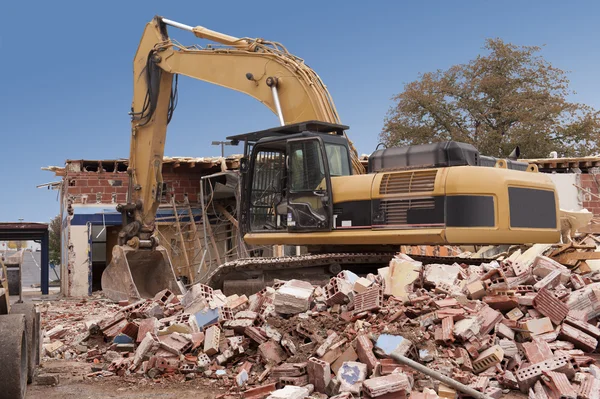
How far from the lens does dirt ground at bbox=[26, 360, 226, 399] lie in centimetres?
723

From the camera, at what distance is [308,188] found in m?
10.6

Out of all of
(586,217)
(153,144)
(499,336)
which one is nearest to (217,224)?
(153,144)

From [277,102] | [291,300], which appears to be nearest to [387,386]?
[291,300]

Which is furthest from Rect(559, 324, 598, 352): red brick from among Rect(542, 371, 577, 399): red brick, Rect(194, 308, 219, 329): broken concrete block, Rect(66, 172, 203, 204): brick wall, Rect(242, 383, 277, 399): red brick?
Rect(66, 172, 203, 204): brick wall

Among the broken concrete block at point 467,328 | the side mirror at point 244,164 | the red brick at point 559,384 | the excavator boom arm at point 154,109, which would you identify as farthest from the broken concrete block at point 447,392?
the excavator boom arm at point 154,109

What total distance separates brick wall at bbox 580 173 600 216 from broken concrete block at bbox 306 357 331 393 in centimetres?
1887

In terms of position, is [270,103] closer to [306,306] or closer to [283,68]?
[283,68]

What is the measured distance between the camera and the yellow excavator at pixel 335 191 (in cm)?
974

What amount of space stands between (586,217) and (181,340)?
8394 mm

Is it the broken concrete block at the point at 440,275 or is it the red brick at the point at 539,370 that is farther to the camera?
the broken concrete block at the point at 440,275

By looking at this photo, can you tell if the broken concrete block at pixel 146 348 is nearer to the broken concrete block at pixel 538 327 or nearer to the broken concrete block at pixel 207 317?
the broken concrete block at pixel 207 317

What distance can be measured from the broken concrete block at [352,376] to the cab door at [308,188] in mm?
3860

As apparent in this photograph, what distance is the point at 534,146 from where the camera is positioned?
3356 centimetres

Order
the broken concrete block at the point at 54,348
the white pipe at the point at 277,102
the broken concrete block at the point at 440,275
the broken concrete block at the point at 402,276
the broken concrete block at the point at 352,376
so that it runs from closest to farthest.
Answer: the broken concrete block at the point at 352,376
the broken concrete block at the point at 402,276
the broken concrete block at the point at 440,275
the broken concrete block at the point at 54,348
the white pipe at the point at 277,102
